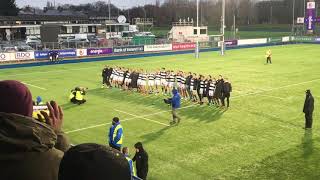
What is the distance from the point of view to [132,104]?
22.1 m

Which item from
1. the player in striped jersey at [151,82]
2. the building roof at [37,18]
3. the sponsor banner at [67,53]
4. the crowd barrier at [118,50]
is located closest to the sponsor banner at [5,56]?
the crowd barrier at [118,50]

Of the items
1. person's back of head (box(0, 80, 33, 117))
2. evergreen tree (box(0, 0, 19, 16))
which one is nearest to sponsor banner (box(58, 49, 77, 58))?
person's back of head (box(0, 80, 33, 117))

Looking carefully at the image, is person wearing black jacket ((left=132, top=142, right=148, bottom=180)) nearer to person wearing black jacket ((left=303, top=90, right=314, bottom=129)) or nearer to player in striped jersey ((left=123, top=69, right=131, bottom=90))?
person wearing black jacket ((left=303, top=90, right=314, bottom=129))

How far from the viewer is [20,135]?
2100mm

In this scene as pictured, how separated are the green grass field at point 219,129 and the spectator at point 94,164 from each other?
9703mm

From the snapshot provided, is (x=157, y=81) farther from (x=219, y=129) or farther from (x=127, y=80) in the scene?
(x=219, y=129)

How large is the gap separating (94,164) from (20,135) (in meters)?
0.52

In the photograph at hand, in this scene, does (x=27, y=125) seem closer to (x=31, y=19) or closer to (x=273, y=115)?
(x=273, y=115)

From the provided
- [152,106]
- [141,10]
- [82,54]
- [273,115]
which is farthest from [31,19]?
[273,115]

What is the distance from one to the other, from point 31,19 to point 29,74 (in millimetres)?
48618

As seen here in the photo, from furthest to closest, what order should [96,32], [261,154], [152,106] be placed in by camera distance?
[96,32]
[152,106]
[261,154]

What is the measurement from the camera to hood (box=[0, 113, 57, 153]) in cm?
210

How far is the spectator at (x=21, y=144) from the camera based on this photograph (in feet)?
6.91

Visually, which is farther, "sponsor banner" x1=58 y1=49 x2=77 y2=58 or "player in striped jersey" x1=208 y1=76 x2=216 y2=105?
"sponsor banner" x1=58 y1=49 x2=77 y2=58
